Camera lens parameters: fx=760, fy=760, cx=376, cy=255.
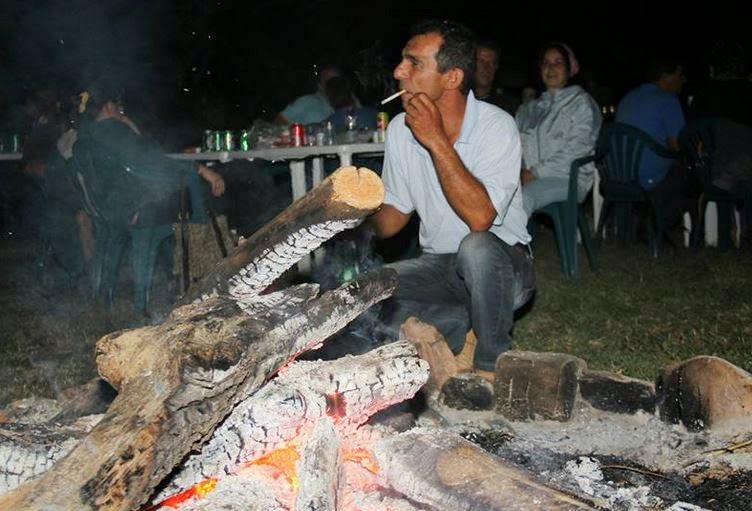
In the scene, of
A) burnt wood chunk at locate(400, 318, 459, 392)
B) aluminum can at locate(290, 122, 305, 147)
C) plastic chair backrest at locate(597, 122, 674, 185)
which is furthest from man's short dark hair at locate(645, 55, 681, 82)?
burnt wood chunk at locate(400, 318, 459, 392)

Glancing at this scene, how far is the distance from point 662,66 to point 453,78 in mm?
4973

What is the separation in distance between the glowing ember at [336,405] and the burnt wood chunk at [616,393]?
1251 millimetres

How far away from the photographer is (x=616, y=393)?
3.02 m

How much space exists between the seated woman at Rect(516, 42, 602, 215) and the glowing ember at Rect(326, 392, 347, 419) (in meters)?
4.04

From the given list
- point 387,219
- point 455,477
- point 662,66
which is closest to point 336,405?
point 455,477

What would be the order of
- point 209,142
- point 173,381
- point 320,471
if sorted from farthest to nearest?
point 209,142, point 320,471, point 173,381

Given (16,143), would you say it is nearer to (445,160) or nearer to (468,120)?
(468,120)

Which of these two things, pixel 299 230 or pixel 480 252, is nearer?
pixel 299 230

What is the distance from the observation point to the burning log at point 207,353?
1.54 metres

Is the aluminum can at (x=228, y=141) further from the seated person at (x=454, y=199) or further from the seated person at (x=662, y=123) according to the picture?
the seated person at (x=662, y=123)

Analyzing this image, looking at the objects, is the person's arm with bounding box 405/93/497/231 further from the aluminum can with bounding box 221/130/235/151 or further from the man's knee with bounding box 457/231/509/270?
the aluminum can with bounding box 221/130/235/151

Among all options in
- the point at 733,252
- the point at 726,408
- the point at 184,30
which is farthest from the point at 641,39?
the point at 726,408

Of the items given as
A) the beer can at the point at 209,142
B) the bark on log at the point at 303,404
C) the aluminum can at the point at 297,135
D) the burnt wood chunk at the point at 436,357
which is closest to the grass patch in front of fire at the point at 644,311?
the burnt wood chunk at the point at 436,357

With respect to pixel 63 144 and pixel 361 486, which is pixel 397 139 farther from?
pixel 63 144
